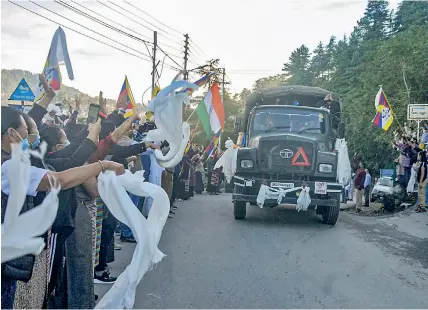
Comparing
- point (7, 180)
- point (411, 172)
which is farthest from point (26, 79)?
point (411, 172)

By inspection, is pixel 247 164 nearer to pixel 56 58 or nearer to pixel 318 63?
pixel 56 58

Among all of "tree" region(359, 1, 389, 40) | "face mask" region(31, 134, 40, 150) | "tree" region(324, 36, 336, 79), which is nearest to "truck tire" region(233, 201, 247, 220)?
"face mask" region(31, 134, 40, 150)

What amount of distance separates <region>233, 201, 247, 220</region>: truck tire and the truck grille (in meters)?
0.93

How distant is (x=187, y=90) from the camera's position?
3.76m

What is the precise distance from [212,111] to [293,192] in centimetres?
417

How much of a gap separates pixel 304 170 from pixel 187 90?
19.5 feet

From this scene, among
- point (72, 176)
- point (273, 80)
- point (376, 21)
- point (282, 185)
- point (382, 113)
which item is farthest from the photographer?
point (273, 80)

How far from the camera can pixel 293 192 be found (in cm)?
918

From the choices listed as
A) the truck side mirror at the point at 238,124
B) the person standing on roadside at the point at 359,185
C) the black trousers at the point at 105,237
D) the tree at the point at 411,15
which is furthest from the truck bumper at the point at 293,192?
the tree at the point at 411,15

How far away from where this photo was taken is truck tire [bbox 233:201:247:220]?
32.3 ft

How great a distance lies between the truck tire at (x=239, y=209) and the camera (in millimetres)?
9852

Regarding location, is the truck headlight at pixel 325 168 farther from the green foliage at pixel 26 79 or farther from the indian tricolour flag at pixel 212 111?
the green foliage at pixel 26 79

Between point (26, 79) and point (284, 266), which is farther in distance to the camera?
point (26, 79)

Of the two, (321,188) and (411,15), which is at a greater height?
(411,15)
